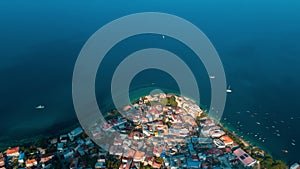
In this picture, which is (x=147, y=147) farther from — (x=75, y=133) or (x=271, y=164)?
(x=271, y=164)

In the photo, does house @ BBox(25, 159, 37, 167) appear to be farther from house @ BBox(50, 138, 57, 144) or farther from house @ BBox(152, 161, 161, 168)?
house @ BBox(152, 161, 161, 168)

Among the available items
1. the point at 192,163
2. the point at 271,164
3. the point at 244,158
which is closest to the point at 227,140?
the point at 244,158

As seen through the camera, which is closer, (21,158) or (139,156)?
(21,158)

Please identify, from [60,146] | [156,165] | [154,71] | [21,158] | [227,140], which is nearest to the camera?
[156,165]

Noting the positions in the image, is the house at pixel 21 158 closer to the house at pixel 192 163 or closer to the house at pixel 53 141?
the house at pixel 53 141

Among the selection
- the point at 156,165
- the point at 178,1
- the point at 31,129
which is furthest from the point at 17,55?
the point at 178,1

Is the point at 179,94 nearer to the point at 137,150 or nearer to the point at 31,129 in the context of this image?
the point at 137,150

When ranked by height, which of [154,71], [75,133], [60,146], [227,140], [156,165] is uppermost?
[154,71]
